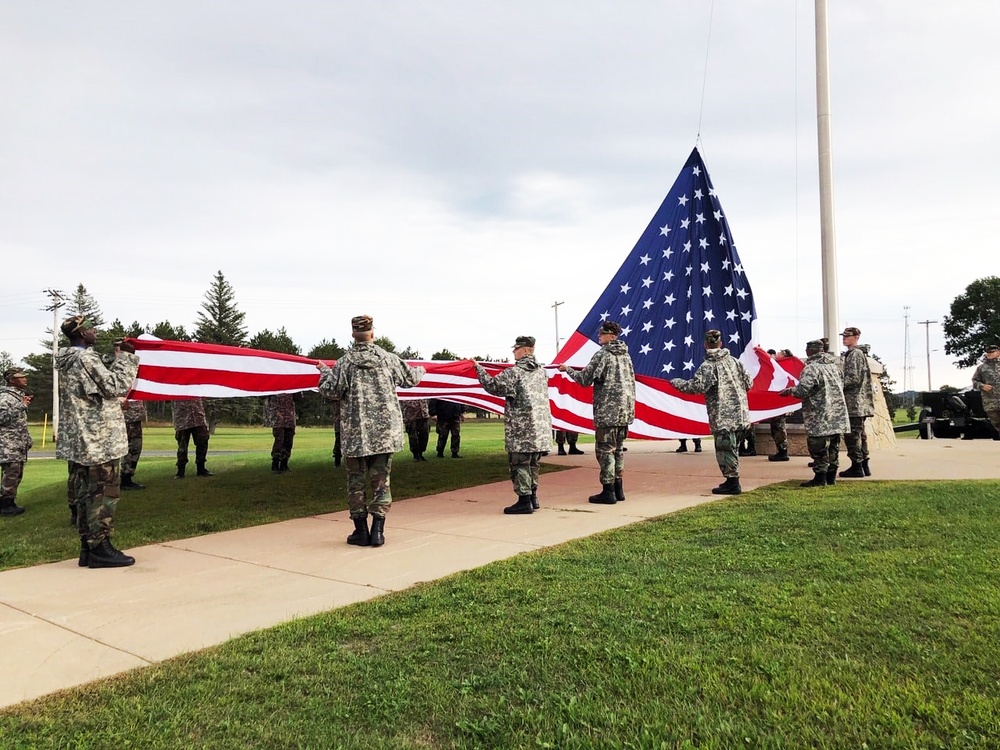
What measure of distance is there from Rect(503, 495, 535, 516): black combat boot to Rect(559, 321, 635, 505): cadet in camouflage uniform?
0.86 m

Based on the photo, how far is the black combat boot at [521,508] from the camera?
7220mm

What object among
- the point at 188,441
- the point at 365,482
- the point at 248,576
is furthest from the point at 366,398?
the point at 188,441

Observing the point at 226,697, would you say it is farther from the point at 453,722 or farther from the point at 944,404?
the point at 944,404

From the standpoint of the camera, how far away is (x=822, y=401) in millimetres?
8133

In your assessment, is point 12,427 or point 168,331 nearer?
point 12,427

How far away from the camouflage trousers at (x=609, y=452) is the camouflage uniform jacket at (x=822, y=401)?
7.08ft

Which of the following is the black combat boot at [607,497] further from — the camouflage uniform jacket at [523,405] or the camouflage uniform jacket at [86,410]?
the camouflage uniform jacket at [86,410]

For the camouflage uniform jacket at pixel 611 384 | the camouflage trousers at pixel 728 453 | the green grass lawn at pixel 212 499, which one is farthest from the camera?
the camouflage trousers at pixel 728 453

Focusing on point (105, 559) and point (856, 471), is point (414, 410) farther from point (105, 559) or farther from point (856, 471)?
point (105, 559)

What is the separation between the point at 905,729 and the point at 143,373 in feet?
20.8

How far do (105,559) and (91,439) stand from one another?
0.88 meters

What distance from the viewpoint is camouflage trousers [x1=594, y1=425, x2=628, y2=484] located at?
7.73m

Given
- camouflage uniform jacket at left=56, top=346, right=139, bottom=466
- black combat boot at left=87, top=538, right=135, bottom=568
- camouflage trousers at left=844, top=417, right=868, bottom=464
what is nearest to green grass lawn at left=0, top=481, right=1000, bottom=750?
black combat boot at left=87, top=538, right=135, bottom=568

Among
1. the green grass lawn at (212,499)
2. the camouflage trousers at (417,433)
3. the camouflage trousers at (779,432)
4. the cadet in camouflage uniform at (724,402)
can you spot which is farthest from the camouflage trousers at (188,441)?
the camouflage trousers at (779,432)
